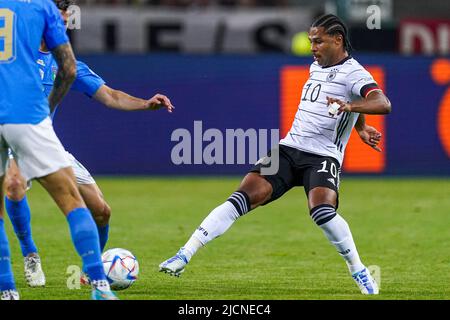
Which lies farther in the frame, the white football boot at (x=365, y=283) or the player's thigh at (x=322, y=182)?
the player's thigh at (x=322, y=182)

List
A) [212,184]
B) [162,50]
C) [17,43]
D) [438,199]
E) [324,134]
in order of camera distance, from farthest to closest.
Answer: [162,50]
[212,184]
[438,199]
[324,134]
[17,43]

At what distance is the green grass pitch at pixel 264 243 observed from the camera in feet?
27.8

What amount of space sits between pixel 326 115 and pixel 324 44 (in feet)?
1.84

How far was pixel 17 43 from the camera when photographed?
686 cm

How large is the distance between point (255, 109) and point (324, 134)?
11.1 meters

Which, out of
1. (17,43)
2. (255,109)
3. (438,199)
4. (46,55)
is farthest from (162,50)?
(17,43)

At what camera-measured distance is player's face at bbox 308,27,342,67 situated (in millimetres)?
8547

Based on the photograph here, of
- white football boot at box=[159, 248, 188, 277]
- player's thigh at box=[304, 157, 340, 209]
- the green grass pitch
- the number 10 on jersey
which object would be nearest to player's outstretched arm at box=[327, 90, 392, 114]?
player's thigh at box=[304, 157, 340, 209]

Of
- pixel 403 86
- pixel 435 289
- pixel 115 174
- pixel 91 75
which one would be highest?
pixel 91 75

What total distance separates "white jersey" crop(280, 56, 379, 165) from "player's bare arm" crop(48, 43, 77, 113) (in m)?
2.25

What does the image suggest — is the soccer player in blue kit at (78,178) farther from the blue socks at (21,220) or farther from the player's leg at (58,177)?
the player's leg at (58,177)

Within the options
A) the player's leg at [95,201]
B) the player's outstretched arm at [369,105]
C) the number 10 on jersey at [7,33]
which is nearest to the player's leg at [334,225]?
the player's outstretched arm at [369,105]

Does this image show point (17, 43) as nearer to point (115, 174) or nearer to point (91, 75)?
point (91, 75)

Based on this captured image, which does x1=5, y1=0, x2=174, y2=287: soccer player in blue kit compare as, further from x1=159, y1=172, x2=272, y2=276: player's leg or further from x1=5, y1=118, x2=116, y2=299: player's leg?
x1=5, y1=118, x2=116, y2=299: player's leg
